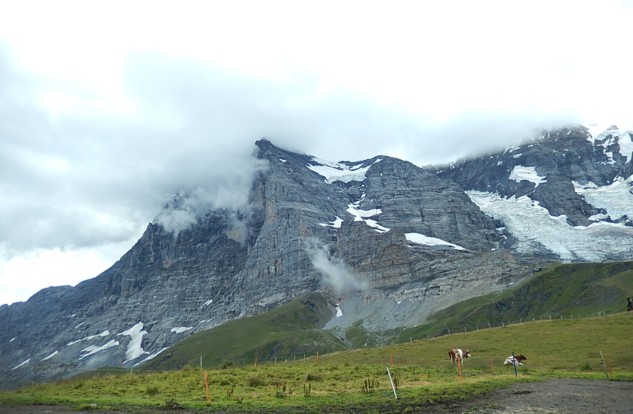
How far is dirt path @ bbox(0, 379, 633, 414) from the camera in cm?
2384

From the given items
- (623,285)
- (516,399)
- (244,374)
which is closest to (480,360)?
(244,374)

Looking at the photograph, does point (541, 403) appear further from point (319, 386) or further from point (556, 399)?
point (319, 386)

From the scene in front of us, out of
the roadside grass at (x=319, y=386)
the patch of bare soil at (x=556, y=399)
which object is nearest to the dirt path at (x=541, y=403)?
the patch of bare soil at (x=556, y=399)

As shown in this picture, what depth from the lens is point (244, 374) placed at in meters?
42.9

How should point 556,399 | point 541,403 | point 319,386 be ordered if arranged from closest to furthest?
point 541,403 → point 556,399 → point 319,386

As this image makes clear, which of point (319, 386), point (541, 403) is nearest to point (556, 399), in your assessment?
point (541, 403)

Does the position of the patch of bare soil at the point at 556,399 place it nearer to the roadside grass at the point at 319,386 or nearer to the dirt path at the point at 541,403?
the dirt path at the point at 541,403

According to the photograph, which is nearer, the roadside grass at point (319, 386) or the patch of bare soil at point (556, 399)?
the patch of bare soil at point (556, 399)

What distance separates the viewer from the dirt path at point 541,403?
78.2 feet

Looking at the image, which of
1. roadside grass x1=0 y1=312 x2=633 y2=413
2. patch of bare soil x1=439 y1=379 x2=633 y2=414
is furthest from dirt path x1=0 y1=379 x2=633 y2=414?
roadside grass x1=0 y1=312 x2=633 y2=413

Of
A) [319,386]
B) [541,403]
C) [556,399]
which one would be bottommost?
[556,399]

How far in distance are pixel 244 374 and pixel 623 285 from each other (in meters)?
161

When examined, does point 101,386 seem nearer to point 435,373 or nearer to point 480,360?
point 435,373

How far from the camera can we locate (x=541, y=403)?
2577 cm
